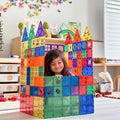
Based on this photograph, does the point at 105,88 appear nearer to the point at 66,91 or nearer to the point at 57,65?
the point at 57,65

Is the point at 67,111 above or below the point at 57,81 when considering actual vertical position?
below

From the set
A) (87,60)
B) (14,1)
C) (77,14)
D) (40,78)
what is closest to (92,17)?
(77,14)

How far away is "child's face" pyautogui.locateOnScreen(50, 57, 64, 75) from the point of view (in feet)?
5.21

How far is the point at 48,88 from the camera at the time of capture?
1.11m

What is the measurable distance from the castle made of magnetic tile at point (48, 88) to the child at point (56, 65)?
30 cm

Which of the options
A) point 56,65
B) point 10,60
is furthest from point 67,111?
point 10,60

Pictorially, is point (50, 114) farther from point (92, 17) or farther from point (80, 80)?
point (92, 17)

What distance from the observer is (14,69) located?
2.95m

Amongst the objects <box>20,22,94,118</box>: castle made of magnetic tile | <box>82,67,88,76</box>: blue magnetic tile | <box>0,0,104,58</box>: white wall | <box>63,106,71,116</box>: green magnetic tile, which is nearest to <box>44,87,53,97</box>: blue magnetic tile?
<box>20,22,94,118</box>: castle made of magnetic tile

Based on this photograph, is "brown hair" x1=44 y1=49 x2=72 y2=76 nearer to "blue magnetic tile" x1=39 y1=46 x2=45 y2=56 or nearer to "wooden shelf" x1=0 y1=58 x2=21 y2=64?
"blue magnetic tile" x1=39 y1=46 x2=45 y2=56

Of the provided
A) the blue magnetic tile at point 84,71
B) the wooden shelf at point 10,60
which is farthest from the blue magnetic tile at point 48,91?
the wooden shelf at point 10,60

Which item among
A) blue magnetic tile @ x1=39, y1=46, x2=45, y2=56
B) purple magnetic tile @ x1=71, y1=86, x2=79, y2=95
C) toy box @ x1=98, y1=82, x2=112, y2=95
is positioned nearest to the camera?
blue magnetic tile @ x1=39, y1=46, x2=45, y2=56

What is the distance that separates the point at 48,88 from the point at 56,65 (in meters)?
0.49

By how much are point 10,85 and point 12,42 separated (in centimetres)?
→ 66
